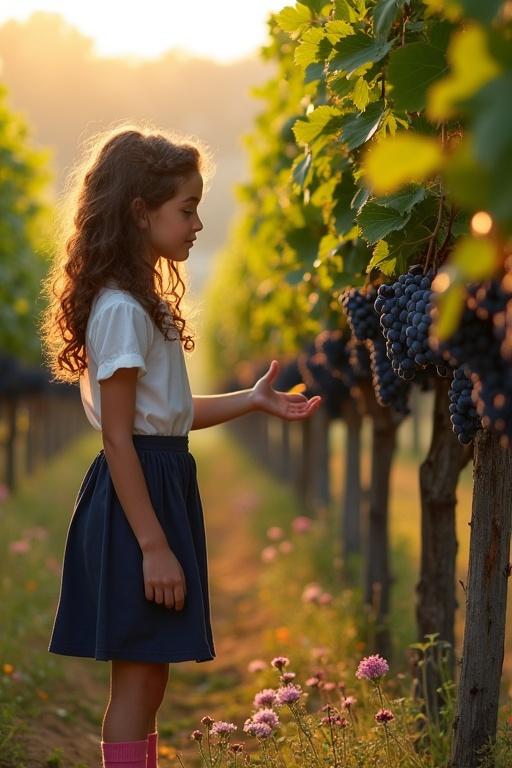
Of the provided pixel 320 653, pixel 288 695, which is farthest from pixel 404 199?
pixel 320 653

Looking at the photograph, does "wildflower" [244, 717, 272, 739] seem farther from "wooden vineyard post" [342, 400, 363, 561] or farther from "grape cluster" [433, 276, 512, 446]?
"wooden vineyard post" [342, 400, 363, 561]

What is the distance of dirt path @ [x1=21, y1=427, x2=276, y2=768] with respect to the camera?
15.3 feet

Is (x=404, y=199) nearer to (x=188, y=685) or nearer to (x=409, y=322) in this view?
(x=409, y=322)

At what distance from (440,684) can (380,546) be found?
78.3 inches

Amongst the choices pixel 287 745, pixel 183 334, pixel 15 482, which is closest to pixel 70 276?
pixel 183 334

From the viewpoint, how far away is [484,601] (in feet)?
10.2

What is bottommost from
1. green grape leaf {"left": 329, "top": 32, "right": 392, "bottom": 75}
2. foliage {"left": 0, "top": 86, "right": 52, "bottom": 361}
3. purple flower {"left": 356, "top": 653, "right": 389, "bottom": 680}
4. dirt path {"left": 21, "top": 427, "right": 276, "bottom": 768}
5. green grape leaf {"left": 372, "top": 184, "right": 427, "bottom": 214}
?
dirt path {"left": 21, "top": 427, "right": 276, "bottom": 768}

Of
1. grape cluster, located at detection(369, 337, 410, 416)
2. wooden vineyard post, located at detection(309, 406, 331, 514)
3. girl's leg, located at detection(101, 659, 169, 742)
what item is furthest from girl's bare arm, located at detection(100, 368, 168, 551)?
wooden vineyard post, located at detection(309, 406, 331, 514)

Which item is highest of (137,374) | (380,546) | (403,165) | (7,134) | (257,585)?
(7,134)

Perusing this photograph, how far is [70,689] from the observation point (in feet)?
19.4

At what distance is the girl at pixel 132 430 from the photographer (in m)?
2.99

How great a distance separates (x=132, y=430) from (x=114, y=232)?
59 centimetres

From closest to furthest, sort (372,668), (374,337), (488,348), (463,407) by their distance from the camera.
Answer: (488,348) → (463,407) → (372,668) → (374,337)

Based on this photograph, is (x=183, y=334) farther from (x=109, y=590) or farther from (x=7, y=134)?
(x=7, y=134)
